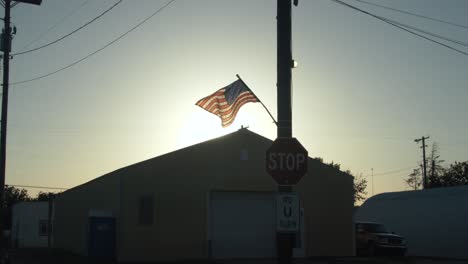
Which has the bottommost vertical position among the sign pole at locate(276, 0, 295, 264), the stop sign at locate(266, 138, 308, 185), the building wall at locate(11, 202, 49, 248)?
the building wall at locate(11, 202, 49, 248)

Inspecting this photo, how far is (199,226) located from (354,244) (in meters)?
7.49

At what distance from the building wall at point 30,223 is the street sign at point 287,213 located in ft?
151

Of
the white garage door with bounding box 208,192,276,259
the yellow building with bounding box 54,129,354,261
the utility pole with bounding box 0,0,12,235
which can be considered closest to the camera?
the utility pole with bounding box 0,0,12,235

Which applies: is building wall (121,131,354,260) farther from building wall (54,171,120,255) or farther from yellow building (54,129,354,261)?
building wall (54,171,120,255)

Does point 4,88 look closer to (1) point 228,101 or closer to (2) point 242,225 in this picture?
(2) point 242,225

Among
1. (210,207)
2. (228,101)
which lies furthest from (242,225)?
(228,101)

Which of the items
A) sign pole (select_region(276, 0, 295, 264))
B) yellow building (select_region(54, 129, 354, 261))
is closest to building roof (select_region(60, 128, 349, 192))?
yellow building (select_region(54, 129, 354, 261))

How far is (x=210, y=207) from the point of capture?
26469 mm

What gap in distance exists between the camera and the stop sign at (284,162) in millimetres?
11094

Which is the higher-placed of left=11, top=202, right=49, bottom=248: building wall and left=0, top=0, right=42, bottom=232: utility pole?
left=0, top=0, right=42, bottom=232: utility pole

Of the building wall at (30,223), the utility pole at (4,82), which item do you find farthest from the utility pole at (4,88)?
the building wall at (30,223)

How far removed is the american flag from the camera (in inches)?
632

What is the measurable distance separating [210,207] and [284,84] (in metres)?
15.7

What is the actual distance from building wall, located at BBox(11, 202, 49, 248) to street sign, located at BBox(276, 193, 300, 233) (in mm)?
45917
